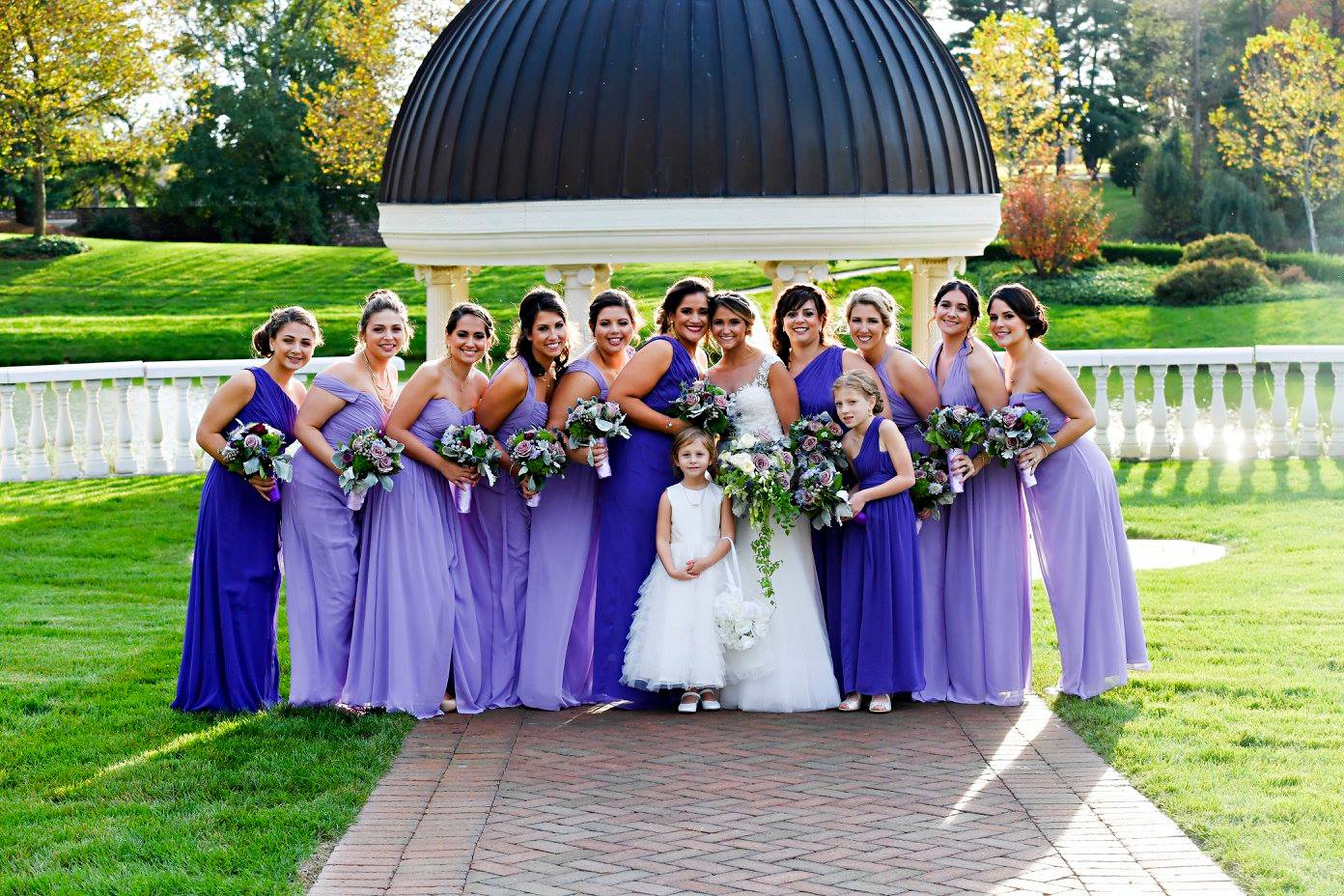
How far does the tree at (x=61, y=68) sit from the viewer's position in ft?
111

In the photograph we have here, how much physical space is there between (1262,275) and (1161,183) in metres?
7.40

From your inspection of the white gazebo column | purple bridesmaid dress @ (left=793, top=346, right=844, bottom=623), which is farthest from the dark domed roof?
purple bridesmaid dress @ (left=793, top=346, right=844, bottom=623)

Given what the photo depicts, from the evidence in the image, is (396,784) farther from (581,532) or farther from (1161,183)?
(1161,183)

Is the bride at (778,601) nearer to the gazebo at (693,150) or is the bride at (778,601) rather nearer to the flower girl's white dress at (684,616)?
the flower girl's white dress at (684,616)

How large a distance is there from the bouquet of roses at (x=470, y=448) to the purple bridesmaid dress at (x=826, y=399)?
61.2 inches

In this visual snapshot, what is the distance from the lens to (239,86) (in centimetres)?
4606

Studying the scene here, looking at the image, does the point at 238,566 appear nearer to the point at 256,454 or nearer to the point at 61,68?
the point at 256,454

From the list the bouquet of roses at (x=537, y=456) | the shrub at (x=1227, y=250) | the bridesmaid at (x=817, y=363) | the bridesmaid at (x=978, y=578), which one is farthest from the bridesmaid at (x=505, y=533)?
the shrub at (x=1227, y=250)

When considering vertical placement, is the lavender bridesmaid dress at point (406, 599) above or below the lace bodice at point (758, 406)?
below

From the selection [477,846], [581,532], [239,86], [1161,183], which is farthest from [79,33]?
[477,846]

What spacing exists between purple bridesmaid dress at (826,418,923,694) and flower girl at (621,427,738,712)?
621 mm

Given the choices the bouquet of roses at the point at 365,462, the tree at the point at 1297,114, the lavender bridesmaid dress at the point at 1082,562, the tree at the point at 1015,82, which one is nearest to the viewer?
the bouquet of roses at the point at 365,462

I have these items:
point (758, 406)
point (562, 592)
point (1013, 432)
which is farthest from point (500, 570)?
point (1013, 432)

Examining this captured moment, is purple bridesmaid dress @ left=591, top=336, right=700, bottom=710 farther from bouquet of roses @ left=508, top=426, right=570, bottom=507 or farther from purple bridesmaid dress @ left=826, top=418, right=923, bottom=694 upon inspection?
purple bridesmaid dress @ left=826, top=418, right=923, bottom=694
